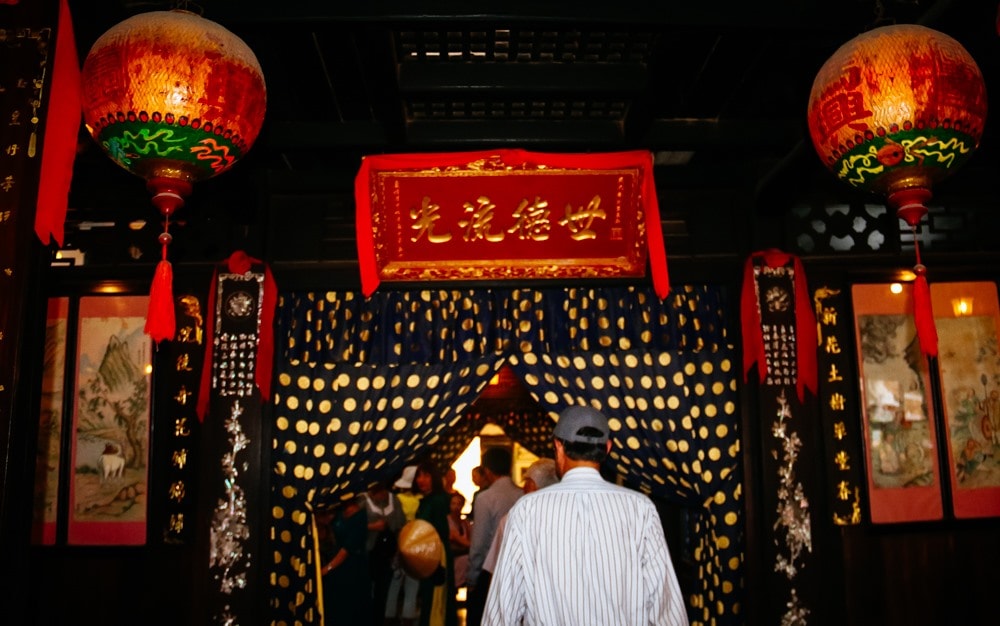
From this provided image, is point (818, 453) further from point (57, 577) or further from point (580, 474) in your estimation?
point (57, 577)

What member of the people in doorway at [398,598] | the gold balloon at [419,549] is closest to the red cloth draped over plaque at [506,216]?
the gold balloon at [419,549]

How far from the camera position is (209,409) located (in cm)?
455

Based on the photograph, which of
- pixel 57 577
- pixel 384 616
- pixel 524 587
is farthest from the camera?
pixel 384 616

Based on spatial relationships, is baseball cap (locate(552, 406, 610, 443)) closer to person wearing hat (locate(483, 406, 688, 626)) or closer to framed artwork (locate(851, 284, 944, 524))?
person wearing hat (locate(483, 406, 688, 626))

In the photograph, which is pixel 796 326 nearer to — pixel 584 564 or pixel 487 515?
pixel 487 515

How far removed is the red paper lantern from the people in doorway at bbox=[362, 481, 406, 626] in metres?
3.50

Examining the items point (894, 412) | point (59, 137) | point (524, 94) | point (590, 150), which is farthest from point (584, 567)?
point (894, 412)

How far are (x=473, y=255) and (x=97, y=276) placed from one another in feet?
8.06

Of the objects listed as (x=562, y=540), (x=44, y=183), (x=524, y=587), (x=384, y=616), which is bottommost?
(x=384, y=616)

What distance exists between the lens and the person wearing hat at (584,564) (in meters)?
2.05

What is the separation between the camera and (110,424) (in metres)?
4.53

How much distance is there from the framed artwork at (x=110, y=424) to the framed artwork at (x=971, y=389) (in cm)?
511

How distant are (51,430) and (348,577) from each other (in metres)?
2.22

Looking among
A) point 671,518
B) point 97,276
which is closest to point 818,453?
point 671,518
